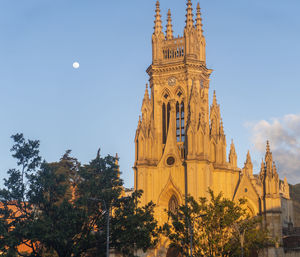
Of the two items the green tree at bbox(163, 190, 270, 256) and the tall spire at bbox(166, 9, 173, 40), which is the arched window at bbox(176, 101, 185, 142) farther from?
the green tree at bbox(163, 190, 270, 256)

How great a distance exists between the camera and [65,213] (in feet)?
135

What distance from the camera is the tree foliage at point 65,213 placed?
4044 cm

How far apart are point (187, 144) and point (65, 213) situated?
23.5 metres

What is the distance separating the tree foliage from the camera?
4044 cm

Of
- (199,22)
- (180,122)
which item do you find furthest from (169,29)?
(180,122)

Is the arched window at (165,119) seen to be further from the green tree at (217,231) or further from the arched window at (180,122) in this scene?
the green tree at (217,231)

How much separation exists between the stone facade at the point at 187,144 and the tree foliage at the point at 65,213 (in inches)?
671

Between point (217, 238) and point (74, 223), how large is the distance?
12735 mm

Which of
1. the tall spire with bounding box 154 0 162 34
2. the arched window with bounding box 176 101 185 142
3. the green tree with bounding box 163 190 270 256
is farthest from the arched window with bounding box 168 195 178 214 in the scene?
the tall spire with bounding box 154 0 162 34

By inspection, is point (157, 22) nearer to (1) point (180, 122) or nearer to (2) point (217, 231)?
(1) point (180, 122)

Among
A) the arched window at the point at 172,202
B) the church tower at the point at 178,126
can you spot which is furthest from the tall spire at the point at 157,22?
the arched window at the point at 172,202

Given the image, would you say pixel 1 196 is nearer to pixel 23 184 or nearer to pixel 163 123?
pixel 23 184

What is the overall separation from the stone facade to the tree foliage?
17.1 metres

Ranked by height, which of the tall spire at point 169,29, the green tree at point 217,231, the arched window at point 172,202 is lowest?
the green tree at point 217,231
